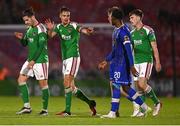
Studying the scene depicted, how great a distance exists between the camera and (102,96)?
958 inches

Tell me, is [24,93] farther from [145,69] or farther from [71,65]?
[145,69]

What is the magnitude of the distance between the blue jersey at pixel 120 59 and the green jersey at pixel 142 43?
51.6 inches

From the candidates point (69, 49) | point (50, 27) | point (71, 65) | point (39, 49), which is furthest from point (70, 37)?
point (39, 49)

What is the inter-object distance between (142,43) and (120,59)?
4.87ft

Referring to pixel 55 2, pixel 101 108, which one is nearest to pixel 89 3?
pixel 55 2

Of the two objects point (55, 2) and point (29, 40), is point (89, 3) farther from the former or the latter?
point (29, 40)

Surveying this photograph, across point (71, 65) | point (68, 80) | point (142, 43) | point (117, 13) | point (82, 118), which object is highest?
point (117, 13)

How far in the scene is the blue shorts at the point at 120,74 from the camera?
46.7 ft

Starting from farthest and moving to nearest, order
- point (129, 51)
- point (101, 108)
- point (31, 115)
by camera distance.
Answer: point (101, 108)
point (31, 115)
point (129, 51)

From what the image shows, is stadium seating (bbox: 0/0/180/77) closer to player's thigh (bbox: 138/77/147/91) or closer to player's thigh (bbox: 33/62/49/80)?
player's thigh (bbox: 138/77/147/91)

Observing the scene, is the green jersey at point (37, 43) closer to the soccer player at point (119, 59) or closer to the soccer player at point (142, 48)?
the soccer player at point (119, 59)

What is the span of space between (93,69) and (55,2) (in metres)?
4.26

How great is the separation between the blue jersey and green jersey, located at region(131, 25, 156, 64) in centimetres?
131

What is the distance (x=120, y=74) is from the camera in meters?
14.2
